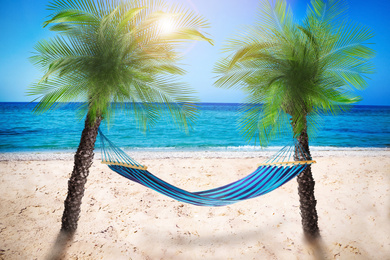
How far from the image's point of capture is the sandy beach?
238cm

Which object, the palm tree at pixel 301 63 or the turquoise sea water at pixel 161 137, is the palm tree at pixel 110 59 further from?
the turquoise sea water at pixel 161 137

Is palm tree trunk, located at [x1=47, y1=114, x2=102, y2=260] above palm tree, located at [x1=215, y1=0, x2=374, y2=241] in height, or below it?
below

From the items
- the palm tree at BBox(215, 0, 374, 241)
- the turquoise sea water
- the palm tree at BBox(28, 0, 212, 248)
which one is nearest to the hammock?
the palm tree at BBox(215, 0, 374, 241)

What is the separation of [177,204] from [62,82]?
2.06 metres

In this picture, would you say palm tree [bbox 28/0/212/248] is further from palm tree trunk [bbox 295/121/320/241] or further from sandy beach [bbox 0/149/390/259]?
palm tree trunk [bbox 295/121/320/241]

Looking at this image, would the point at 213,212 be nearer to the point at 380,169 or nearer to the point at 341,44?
the point at 341,44

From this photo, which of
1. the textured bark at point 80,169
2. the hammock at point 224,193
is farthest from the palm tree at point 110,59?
the hammock at point 224,193

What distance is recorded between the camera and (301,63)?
2.36 metres

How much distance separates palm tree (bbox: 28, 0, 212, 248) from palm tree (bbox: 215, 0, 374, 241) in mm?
610

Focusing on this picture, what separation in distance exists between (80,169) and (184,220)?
4.40 feet

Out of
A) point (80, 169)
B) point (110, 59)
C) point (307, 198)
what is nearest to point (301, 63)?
point (307, 198)

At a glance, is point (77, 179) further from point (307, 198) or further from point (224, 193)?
point (307, 198)

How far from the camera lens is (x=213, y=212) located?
3.14 metres

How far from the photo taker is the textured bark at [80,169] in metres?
2.39
